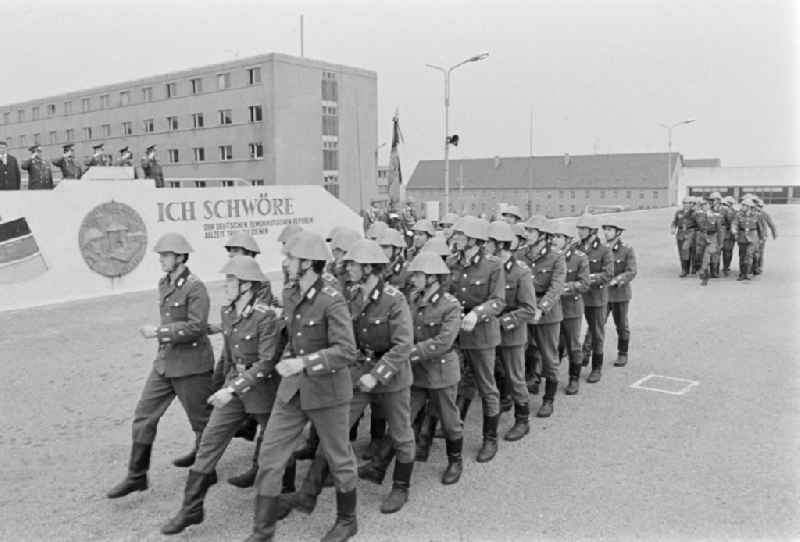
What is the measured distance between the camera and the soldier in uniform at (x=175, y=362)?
17.9ft

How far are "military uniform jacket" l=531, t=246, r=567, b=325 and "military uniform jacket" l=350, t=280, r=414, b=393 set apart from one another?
2503 millimetres

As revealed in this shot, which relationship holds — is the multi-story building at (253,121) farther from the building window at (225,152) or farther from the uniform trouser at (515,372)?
the uniform trouser at (515,372)

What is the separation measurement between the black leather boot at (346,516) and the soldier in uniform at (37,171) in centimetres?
1332

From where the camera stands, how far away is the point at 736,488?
215 inches

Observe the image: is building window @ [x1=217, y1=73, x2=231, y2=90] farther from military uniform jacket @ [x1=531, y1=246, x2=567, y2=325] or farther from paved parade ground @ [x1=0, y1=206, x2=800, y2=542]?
military uniform jacket @ [x1=531, y1=246, x2=567, y2=325]

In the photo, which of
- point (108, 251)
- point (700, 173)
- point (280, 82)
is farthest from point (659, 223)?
point (700, 173)

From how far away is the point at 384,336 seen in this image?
5.29m

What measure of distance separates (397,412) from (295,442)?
85 cm

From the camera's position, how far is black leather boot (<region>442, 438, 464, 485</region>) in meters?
5.71

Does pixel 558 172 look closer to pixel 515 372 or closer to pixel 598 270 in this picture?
pixel 598 270

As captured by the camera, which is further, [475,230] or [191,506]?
[475,230]

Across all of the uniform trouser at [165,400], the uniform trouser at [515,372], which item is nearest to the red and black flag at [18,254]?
the uniform trouser at [165,400]

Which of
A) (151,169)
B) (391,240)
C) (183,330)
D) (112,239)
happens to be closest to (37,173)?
(112,239)

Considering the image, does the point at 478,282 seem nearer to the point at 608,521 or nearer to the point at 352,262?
the point at 352,262
